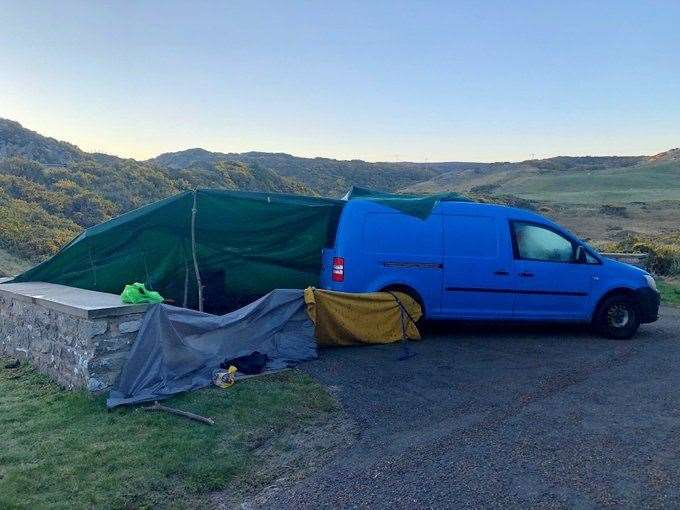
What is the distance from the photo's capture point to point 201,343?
23.3ft

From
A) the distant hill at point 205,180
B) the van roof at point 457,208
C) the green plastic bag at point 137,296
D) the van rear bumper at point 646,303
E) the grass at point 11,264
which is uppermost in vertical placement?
the distant hill at point 205,180

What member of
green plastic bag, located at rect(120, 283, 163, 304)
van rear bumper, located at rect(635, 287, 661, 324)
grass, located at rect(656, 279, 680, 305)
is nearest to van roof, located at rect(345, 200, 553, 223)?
van rear bumper, located at rect(635, 287, 661, 324)

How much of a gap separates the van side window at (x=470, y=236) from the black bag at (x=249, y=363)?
335 cm

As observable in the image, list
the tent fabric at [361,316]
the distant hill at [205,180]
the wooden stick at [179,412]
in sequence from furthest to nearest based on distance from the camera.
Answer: the distant hill at [205,180] < the tent fabric at [361,316] < the wooden stick at [179,412]

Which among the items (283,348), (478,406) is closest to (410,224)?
(283,348)

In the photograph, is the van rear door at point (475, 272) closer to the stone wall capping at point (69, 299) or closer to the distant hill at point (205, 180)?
the stone wall capping at point (69, 299)

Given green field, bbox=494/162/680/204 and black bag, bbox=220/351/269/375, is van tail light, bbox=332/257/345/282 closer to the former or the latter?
black bag, bbox=220/351/269/375

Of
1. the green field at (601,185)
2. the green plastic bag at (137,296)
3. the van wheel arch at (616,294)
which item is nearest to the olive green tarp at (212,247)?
the green plastic bag at (137,296)

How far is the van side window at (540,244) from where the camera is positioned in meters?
9.49

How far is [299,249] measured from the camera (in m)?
9.84

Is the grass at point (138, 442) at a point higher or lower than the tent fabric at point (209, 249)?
lower

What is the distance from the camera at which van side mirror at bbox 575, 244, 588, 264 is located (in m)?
9.52

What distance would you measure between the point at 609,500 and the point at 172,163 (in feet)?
214

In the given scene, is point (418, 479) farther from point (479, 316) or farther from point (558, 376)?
point (479, 316)
